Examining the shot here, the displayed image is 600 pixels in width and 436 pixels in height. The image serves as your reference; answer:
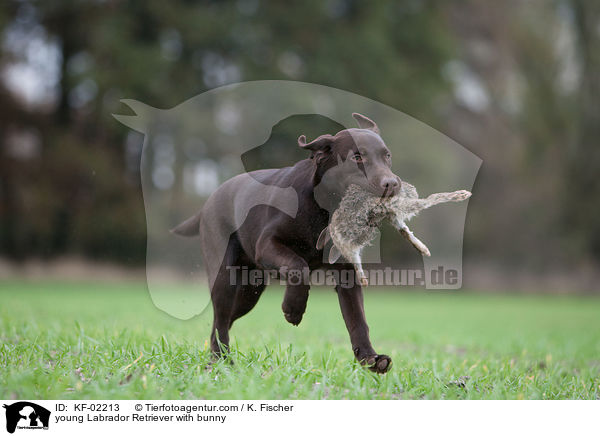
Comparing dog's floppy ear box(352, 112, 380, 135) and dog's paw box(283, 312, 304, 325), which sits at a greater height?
dog's floppy ear box(352, 112, 380, 135)

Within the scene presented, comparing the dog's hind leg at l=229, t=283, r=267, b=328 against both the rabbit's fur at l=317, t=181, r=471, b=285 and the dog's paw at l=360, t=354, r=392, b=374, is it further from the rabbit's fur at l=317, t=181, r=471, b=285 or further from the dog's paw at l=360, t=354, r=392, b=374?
the dog's paw at l=360, t=354, r=392, b=374

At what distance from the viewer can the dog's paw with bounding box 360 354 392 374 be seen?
13.5 feet

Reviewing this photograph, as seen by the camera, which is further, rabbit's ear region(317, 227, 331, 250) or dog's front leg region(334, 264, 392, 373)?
dog's front leg region(334, 264, 392, 373)

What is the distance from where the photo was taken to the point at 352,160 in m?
4.08

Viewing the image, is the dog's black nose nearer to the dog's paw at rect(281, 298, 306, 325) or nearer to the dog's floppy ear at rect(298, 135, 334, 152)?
the dog's floppy ear at rect(298, 135, 334, 152)

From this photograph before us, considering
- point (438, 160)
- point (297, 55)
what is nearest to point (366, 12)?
point (297, 55)

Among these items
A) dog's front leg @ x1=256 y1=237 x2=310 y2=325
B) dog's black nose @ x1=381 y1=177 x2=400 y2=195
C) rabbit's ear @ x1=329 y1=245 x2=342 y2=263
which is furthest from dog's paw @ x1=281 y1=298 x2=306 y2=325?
dog's black nose @ x1=381 y1=177 x2=400 y2=195

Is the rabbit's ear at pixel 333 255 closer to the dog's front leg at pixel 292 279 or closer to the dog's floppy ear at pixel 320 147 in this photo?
the dog's front leg at pixel 292 279

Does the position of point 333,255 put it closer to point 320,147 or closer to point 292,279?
point 292,279
